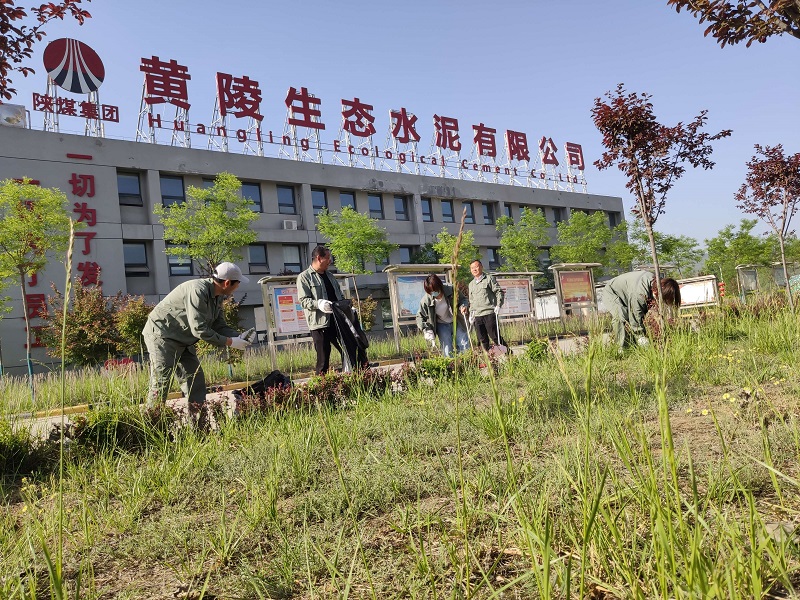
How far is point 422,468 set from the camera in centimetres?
282

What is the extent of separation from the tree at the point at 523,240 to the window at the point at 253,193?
17.7 metres

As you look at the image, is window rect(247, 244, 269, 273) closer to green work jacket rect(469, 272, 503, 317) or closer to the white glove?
green work jacket rect(469, 272, 503, 317)

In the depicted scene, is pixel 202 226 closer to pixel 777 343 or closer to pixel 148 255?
pixel 148 255

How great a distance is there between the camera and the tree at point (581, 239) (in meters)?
42.0

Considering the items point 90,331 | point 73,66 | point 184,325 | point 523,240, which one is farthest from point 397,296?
point 523,240

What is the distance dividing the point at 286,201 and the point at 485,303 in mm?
28401

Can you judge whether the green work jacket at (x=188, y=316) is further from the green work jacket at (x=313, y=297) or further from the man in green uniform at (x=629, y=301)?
the man in green uniform at (x=629, y=301)

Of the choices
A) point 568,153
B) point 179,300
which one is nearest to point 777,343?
point 179,300

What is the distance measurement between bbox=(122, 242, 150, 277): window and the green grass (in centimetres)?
2709

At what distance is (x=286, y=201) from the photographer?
35156 mm

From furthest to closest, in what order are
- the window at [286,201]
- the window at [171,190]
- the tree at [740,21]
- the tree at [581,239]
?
the tree at [581,239], the window at [286,201], the window at [171,190], the tree at [740,21]

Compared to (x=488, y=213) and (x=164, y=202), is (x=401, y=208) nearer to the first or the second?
(x=488, y=213)

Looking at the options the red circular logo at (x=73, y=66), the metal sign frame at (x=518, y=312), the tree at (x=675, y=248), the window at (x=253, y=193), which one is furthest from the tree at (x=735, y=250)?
the red circular logo at (x=73, y=66)

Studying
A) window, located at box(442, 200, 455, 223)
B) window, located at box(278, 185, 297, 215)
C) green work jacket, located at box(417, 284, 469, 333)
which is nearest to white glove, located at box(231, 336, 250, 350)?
green work jacket, located at box(417, 284, 469, 333)
